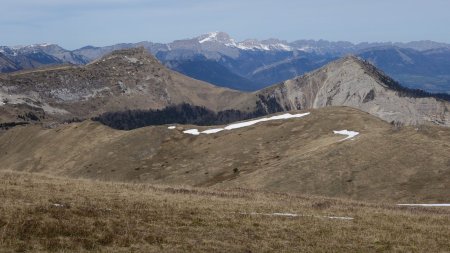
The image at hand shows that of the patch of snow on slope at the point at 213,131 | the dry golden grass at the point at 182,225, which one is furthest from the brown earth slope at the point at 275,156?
the dry golden grass at the point at 182,225

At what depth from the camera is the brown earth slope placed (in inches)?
2392

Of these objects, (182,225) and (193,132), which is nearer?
(182,225)

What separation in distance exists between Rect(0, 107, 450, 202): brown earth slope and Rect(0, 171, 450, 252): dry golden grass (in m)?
26.6

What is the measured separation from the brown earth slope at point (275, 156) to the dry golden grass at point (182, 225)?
2665 centimetres

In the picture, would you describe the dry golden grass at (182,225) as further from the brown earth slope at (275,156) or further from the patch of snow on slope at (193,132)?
the patch of snow on slope at (193,132)

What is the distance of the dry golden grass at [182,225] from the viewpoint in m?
22.3

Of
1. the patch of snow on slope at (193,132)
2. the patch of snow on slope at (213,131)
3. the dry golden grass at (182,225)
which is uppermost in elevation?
the dry golden grass at (182,225)

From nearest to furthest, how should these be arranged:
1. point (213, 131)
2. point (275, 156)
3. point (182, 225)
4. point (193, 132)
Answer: point (182, 225)
point (275, 156)
point (213, 131)
point (193, 132)

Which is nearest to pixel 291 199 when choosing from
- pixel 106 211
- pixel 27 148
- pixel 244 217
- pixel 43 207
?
pixel 244 217

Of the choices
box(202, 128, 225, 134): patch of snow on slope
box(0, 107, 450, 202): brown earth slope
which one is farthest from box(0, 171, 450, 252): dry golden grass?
box(202, 128, 225, 134): patch of snow on slope

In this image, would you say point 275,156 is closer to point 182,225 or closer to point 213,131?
point 213,131

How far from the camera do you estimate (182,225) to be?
26281 mm

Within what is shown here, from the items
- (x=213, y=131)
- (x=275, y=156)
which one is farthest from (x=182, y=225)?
(x=213, y=131)

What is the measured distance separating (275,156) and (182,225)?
5950cm
